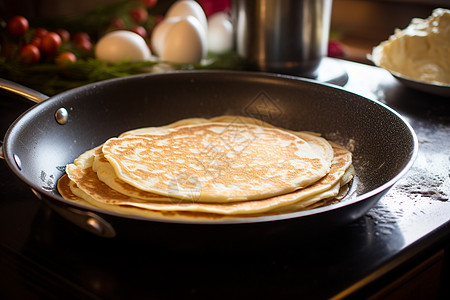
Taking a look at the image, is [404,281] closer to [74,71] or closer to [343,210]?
[343,210]

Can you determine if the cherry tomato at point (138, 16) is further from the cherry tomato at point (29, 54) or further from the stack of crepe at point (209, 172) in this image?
the stack of crepe at point (209, 172)

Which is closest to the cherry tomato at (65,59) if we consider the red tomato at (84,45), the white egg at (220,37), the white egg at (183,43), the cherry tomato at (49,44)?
the cherry tomato at (49,44)

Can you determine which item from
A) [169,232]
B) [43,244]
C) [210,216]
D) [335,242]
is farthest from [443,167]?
[43,244]

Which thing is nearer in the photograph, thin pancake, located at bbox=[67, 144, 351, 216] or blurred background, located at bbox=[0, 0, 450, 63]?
thin pancake, located at bbox=[67, 144, 351, 216]

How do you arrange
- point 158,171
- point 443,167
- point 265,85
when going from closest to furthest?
point 158,171, point 443,167, point 265,85

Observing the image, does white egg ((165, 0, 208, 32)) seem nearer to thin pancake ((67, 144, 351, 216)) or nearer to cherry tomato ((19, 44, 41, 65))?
cherry tomato ((19, 44, 41, 65))

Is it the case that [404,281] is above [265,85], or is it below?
below

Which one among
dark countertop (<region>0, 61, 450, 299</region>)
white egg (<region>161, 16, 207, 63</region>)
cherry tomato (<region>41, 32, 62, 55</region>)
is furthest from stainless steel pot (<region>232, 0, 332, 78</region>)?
dark countertop (<region>0, 61, 450, 299</region>)
